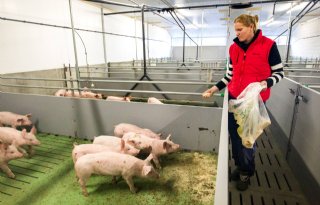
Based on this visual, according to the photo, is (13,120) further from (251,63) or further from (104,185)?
(251,63)

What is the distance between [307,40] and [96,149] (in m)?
13.4

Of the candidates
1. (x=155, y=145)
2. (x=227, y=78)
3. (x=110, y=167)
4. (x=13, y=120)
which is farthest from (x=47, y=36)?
(x=227, y=78)

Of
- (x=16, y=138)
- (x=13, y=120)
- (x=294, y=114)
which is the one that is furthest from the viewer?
(x=13, y=120)

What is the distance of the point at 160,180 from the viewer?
2191 mm

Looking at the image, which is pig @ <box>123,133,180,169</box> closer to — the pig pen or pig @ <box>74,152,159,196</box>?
the pig pen

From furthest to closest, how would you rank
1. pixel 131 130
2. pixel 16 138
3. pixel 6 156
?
pixel 131 130 → pixel 16 138 → pixel 6 156

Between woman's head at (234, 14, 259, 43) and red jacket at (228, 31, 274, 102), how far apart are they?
74 mm

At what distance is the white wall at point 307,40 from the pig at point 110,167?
11.0m

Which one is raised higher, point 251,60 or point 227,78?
point 251,60

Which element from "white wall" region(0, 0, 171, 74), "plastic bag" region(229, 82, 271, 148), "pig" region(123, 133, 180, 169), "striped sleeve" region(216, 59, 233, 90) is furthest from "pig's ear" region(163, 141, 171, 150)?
"white wall" region(0, 0, 171, 74)

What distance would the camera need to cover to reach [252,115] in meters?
1.46

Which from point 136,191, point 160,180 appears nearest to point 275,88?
point 160,180

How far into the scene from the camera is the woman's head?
156 centimetres

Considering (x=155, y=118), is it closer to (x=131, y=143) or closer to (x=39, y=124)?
(x=131, y=143)
